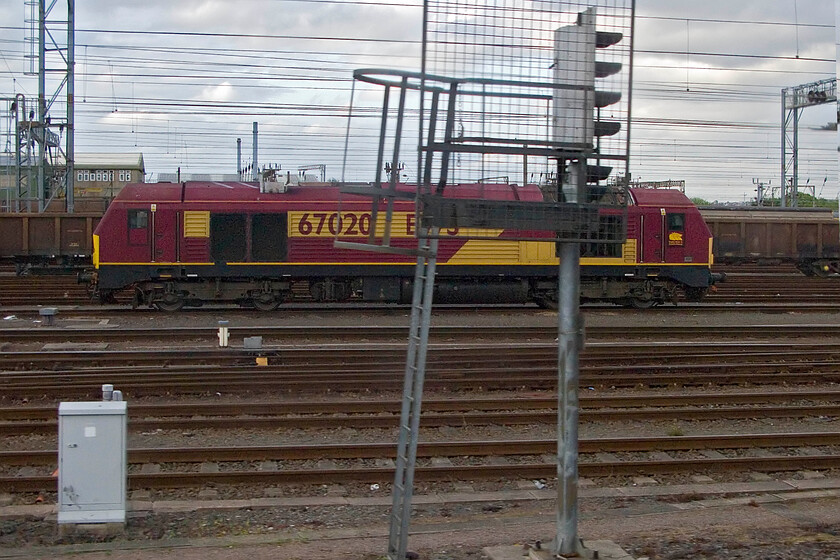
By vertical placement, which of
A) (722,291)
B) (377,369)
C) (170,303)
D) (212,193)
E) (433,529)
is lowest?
(433,529)

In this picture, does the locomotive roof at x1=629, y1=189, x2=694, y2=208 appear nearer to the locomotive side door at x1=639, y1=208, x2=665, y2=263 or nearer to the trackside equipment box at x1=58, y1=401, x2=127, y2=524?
the locomotive side door at x1=639, y1=208, x2=665, y2=263

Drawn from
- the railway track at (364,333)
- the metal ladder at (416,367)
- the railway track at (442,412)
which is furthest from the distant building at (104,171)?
the metal ladder at (416,367)

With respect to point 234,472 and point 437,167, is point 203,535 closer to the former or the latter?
point 234,472

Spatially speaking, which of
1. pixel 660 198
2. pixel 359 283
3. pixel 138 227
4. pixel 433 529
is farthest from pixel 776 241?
pixel 433 529

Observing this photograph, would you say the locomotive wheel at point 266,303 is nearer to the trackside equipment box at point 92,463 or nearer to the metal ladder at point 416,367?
the trackside equipment box at point 92,463

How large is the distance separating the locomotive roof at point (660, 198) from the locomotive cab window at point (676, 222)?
0.90 feet

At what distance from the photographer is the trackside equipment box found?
6.46 metres

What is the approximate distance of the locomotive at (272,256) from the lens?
1953 centimetres

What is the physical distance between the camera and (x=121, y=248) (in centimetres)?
1950

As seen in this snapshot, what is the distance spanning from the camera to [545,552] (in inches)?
207

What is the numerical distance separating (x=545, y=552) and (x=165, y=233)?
16.0 meters

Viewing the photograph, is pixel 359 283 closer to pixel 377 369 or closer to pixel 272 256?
pixel 272 256

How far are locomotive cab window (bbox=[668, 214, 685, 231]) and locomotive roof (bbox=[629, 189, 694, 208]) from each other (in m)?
0.27

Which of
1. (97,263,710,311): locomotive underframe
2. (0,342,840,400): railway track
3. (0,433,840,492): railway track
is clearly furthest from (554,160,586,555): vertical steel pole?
(97,263,710,311): locomotive underframe
